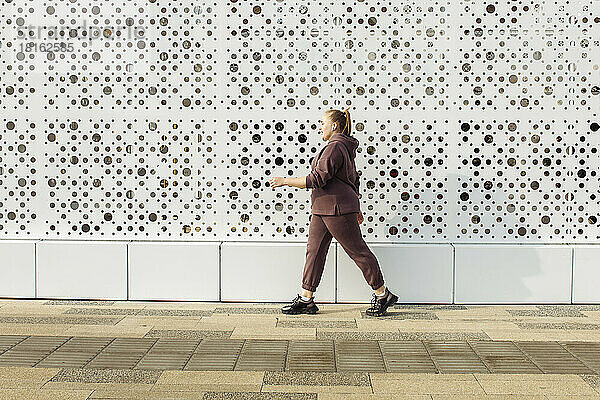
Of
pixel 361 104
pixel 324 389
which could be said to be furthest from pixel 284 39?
pixel 324 389

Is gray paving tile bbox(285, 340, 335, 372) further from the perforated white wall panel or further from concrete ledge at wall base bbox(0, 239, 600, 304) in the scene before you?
the perforated white wall panel

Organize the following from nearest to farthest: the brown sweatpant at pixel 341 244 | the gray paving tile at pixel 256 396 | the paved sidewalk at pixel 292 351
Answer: the gray paving tile at pixel 256 396 < the paved sidewalk at pixel 292 351 < the brown sweatpant at pixel 341 244

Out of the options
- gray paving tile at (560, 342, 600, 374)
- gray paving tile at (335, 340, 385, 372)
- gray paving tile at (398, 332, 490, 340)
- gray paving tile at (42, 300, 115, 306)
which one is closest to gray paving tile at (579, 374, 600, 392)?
gray paving tile at (560, 342, 600, 374)

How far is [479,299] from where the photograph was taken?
7914 mm

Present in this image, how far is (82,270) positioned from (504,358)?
4.33 metres

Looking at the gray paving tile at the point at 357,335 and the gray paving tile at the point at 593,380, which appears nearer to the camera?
the gray paving tile at the point at 593,380

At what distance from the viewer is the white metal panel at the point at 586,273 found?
25.9 feet

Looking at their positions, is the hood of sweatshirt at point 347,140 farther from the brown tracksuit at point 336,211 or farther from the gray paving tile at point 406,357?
the gray paving tile at point 406,357

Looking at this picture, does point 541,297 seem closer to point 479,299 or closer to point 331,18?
point 479,299

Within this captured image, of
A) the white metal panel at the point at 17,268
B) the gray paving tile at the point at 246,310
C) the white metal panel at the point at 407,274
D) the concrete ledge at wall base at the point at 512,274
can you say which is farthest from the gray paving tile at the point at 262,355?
the white metal panel at the point at 17,268

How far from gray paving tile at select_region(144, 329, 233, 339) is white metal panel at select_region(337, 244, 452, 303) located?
5.56ft

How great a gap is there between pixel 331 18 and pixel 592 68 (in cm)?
264

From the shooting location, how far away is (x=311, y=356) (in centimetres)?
583

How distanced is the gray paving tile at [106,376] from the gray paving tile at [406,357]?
162cm
